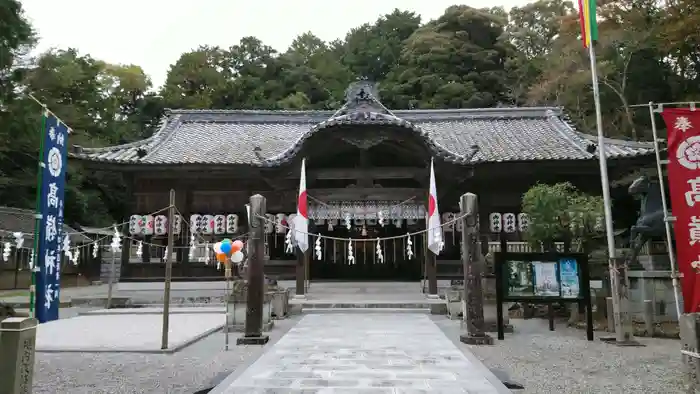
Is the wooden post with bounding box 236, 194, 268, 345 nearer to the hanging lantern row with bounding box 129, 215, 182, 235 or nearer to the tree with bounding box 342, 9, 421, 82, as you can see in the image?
the hanging lantern row with bounding box 129, 215, 182, 235

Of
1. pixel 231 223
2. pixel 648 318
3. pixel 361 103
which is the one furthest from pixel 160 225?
pixel 648 318

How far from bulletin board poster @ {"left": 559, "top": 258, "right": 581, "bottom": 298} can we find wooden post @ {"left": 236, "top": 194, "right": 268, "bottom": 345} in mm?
6376

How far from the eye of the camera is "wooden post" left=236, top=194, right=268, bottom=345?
9.28m

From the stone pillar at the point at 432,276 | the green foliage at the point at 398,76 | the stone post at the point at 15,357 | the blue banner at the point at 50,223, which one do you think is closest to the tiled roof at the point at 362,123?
the stone pillar at the point at 432,276

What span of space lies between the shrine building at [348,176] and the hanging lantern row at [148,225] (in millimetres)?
36

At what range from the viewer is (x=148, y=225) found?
16.6 m

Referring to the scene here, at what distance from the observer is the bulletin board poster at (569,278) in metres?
9.95

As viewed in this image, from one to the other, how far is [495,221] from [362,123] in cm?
611

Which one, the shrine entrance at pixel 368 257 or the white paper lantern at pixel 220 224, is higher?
the white paper lantern at pixel 220 224

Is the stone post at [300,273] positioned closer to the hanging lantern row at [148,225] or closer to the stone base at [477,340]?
the hanging lantern row at [148,225]

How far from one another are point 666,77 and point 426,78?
64.5ft

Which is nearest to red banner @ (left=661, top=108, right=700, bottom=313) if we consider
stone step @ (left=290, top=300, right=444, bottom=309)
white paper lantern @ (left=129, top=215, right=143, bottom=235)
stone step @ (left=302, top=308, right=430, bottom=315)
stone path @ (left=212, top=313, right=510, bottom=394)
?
stone path @ (left=212, top=313, right=510, bottom=394)

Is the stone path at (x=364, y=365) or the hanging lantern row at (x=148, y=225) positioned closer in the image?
the stone path at (x=364, y=365)

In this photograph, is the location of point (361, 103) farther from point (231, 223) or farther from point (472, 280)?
point (472, 280)
